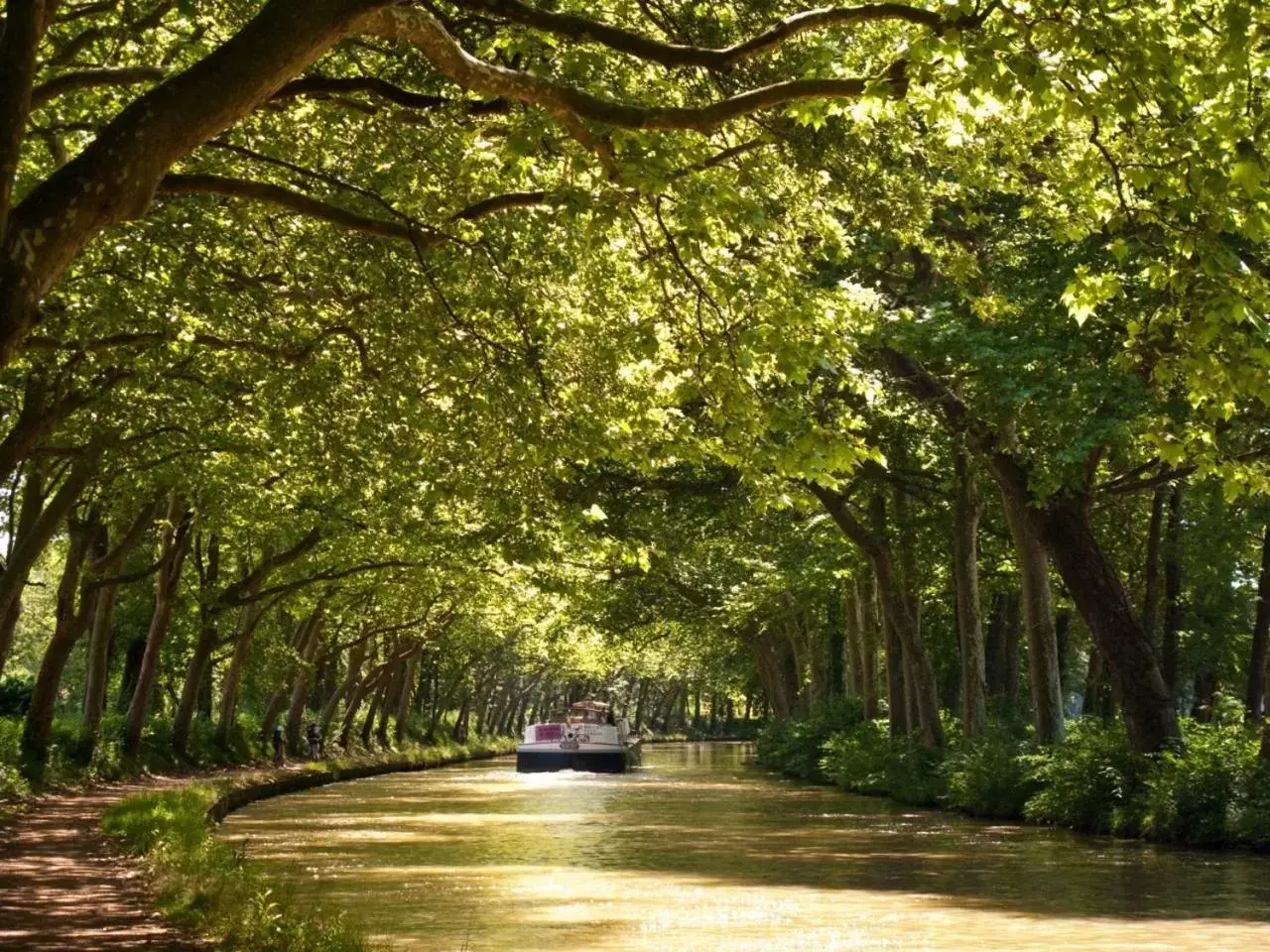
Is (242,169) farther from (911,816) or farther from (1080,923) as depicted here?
(911,816)

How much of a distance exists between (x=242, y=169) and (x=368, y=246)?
1.68 m

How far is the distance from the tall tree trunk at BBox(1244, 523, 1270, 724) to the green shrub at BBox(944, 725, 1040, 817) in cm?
400

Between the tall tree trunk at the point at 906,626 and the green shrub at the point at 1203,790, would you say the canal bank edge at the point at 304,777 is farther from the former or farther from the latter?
the green shrub at the point at 1203,790

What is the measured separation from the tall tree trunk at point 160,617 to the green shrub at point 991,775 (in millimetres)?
16205

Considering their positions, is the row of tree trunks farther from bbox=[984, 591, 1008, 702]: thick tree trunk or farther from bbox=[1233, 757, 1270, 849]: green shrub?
bbox=[984, 591, 1008, 702]: thick tree trunk

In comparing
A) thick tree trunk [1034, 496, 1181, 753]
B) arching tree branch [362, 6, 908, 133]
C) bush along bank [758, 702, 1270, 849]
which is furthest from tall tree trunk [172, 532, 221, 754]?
arching tree branch [362, 6, 908, 133]

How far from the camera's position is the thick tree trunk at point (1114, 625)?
23516mm

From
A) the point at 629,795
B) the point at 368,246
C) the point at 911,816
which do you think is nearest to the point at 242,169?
the point at 368,246

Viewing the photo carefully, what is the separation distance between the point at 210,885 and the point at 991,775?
726 inches

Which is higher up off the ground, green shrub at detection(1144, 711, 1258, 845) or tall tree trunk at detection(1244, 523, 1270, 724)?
tall tree trunk at detection(1244, 523, 1270, 724)

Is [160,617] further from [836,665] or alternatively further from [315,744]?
[836,665]

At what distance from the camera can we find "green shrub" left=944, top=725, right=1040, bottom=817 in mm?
Result: 28000

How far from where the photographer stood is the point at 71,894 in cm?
1398

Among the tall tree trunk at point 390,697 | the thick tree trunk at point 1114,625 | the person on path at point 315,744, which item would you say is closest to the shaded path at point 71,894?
the thick tree trunk at point 1114,625
